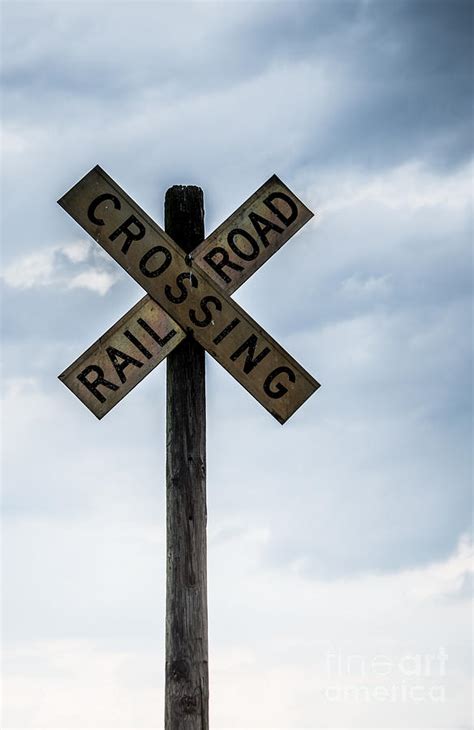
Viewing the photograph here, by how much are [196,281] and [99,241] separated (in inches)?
22.8

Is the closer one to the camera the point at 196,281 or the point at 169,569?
the point at 169,569

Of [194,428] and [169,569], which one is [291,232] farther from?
[169,569]

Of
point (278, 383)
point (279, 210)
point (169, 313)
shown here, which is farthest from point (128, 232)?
point (278, 383)

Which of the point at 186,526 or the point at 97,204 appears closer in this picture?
the point at 186,526

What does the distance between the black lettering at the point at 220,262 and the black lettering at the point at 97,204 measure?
0.57 m

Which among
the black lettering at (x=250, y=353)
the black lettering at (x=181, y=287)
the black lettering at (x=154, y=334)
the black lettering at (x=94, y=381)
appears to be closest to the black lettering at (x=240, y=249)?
the black lettering at (x=181, y=287)

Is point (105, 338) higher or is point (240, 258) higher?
point (240, 258)

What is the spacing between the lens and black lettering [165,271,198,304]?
5309 mm

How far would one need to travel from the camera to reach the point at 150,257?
5336 millimetres

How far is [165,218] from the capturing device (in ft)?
18.1

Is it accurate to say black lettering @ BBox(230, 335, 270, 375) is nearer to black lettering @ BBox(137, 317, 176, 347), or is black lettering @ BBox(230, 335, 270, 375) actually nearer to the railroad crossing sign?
the railroad crossing sign

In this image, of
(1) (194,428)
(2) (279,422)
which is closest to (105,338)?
(1) (194,428)

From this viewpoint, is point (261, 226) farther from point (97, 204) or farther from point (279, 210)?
point (97, 204)

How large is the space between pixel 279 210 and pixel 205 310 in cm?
76
